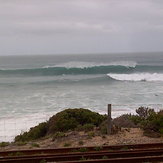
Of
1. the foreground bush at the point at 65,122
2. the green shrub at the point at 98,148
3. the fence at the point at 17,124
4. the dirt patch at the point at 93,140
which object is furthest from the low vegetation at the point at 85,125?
the fence at the point at 17,124

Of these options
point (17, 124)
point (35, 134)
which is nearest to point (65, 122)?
point (35, 134)

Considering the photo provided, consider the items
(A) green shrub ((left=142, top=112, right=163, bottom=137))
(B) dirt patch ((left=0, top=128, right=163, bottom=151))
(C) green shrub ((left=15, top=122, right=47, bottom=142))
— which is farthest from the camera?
(C) green shrub ((left=15, top=122, right=47, bottom=142))

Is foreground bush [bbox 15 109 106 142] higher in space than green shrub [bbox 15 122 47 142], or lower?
higher

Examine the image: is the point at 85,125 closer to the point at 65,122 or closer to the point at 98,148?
the point at 65,122

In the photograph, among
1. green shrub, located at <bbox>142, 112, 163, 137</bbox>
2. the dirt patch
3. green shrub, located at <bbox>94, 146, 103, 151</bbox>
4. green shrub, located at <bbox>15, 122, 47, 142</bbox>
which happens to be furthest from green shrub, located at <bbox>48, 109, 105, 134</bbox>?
green shrub, located at <bbox>94, 146, 103, 151</bbox>

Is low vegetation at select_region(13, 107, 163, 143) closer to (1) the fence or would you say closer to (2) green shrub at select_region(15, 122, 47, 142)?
(2) green shrub at select_region(15, 122, 47, 142)

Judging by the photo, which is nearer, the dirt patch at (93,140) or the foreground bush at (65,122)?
the dirt patch at (93,140)

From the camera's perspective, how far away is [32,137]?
1414cm

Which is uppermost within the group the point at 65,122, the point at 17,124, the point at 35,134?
the point at 65,122

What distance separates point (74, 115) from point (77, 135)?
83.3 inches

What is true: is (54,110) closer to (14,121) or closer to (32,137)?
(14,121)

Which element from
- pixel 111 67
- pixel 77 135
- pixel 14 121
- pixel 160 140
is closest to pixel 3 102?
pixel 14 121

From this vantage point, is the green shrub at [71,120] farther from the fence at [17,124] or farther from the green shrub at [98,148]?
the green shrub at [98,148]

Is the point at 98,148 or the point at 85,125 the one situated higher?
A: the point at 85,125
